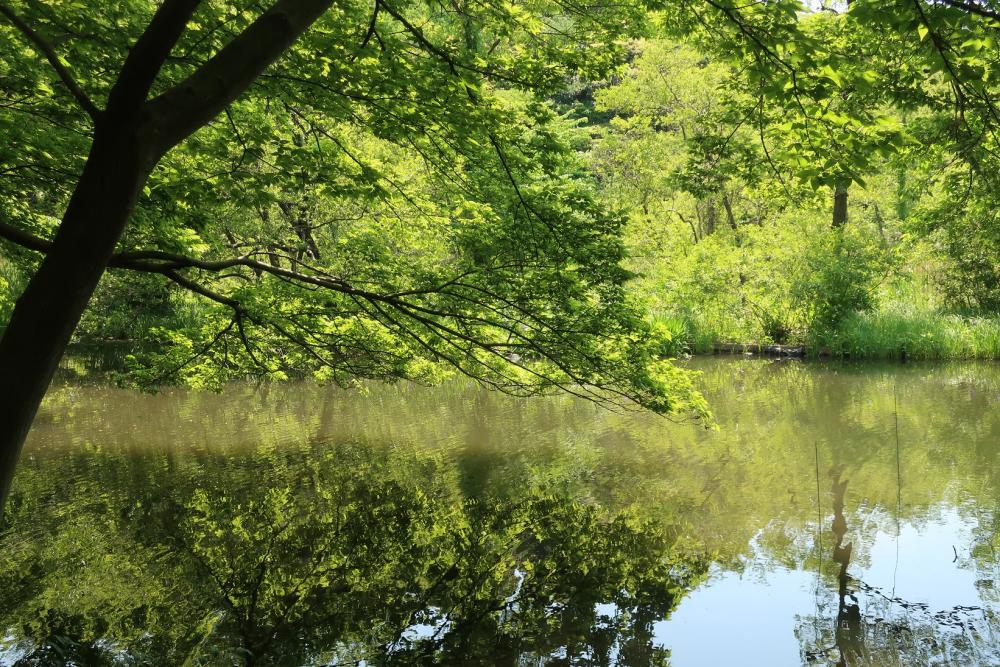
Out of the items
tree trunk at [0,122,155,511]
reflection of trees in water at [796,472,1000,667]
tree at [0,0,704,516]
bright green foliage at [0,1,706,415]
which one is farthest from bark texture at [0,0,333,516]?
reflection of trees in water at [796,472,1000,667]

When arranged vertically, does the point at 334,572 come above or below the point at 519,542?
below

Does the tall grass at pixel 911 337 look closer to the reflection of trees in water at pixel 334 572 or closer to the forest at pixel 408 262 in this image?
the forest at pixel 408 262

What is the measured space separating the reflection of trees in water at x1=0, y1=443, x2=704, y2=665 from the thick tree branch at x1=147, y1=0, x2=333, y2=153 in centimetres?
294

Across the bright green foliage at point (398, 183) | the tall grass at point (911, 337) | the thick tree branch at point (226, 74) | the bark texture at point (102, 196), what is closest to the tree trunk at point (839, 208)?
the tall grass at point (911, 337)

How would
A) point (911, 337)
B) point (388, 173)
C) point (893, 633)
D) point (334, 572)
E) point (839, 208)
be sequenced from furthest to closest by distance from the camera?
point (839, 208) < point (911, 337) < point (388, 173) < point (334, 572) < point (893, 633)

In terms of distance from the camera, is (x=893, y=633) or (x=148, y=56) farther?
(x=893, y=633)

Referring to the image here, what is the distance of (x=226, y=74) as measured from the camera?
2412 mm

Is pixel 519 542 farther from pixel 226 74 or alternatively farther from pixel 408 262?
pixel 226 74

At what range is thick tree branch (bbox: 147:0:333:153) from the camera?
93.1 inches

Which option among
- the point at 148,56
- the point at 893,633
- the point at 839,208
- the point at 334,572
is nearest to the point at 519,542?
the point at 334,572

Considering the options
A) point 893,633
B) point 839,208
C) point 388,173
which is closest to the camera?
point 893,633

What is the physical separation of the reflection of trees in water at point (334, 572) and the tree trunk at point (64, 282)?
7.86 feet

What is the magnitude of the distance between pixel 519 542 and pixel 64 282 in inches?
167

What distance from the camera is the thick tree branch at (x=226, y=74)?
2365 mm
